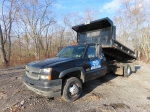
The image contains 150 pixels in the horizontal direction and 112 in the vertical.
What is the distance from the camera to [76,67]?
148 inches

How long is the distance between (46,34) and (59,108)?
23206 millimetres

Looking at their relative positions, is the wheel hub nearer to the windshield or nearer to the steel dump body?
the windshield

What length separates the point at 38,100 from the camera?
365 centimetres

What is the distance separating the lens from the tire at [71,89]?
11.5ft

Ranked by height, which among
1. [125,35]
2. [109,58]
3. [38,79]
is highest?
[125,35]

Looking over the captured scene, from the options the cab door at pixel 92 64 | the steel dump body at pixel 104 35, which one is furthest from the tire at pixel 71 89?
the steel dump body at pixel 104 35

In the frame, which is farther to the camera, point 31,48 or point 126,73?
point 31,48

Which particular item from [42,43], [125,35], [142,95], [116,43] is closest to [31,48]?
[42,43]

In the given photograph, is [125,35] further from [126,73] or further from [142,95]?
[142,95]

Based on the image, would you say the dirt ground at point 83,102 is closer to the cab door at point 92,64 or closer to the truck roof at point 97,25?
the cab door at point 92,64

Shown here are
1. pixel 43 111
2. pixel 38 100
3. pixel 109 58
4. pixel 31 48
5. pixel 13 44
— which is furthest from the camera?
pixel 31 48

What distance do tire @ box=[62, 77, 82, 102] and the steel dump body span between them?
2687 millimetres

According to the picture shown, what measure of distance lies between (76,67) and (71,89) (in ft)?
2.45

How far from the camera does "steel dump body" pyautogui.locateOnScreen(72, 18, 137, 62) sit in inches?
217
